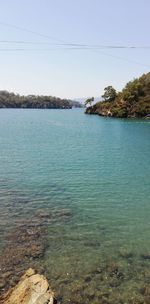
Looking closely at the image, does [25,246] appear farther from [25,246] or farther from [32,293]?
[32,293]

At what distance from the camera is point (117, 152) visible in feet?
211

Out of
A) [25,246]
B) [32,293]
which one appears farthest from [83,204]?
[32,293]

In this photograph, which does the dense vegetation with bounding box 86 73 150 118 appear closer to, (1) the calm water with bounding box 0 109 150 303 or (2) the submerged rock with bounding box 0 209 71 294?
(1) the calm water with bounding box 0 109 150 303

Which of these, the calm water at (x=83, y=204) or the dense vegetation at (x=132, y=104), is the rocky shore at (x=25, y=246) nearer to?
the calm water at (x=83, y=204)

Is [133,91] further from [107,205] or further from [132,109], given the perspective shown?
[107,205]

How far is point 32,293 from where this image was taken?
13617 millimetres

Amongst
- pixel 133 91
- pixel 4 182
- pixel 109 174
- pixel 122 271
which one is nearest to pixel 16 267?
pixel 122 271

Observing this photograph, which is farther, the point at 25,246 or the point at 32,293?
the point at 25,246

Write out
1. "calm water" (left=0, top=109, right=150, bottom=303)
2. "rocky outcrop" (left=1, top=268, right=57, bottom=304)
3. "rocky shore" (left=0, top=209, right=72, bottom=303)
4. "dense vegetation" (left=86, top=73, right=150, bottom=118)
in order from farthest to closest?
"dense vegetation" (left=86, top=73, right=150, bottom=118)
"calm water" (left=0, top=109, right=150, bottom=303)
"rocky shore" (left=0, top=209, right=72, bottom=303)
"rocky outcrop" (left=1, top=268, right=57, bottom=304)

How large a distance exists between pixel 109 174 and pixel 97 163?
26.0 ft

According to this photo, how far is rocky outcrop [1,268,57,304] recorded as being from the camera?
13.2 metres

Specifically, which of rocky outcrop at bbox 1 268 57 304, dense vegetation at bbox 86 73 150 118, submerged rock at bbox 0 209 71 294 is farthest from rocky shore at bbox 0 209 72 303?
dense vegetation at bbox 86 73 150 118

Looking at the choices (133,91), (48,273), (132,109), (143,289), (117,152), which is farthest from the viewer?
(133,91)

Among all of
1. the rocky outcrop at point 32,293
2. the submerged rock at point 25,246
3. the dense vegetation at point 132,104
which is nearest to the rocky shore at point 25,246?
the submerged rock at point 25,246
